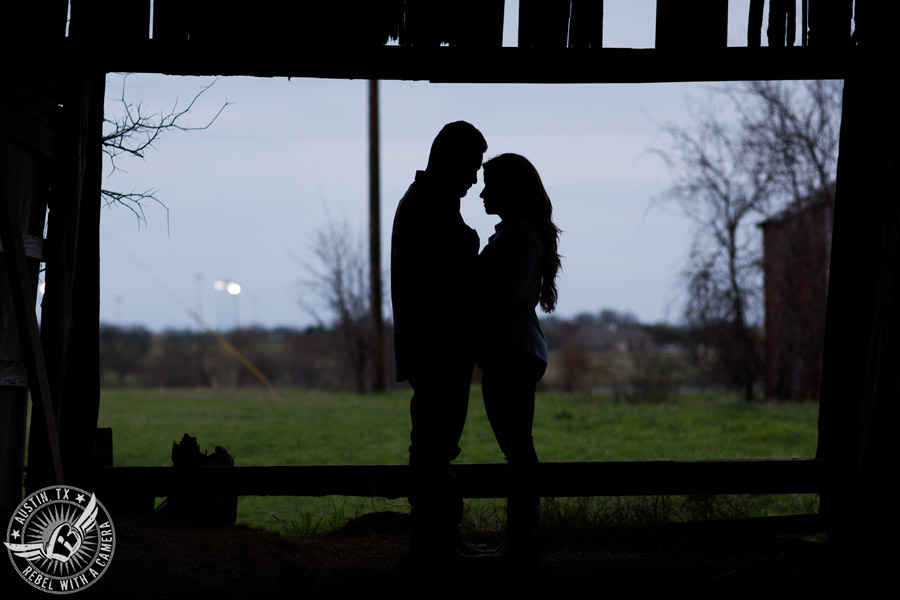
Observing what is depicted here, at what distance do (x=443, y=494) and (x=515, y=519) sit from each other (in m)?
0.40

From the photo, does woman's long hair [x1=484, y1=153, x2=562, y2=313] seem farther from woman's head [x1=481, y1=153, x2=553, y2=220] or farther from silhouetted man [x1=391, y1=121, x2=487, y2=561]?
silhouetted man [x1=391, y1=121, x2=487, y2=561]

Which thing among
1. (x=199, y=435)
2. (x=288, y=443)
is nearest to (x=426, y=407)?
(x=288, y=443)

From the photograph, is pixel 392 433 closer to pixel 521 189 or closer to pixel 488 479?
pixel 488 479

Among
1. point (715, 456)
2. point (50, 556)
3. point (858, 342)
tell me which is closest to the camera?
point (50, 556)

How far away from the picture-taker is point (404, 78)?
541cm

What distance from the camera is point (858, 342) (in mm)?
5773

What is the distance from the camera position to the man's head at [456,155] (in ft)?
15.2

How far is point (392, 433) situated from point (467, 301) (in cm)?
969

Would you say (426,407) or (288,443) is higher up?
(426,407)

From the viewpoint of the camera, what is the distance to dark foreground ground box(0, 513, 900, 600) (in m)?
4.49

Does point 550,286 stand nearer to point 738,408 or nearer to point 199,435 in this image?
point 199,435

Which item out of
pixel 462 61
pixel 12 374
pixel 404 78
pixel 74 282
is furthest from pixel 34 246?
pixel 462 61

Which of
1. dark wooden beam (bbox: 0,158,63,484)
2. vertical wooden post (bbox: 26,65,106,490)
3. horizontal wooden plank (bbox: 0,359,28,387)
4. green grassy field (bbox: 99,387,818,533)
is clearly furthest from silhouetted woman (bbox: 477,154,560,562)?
horizontal wooden plank (bbox: 0,359,28,387)

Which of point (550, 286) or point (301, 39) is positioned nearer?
point (550, 286)
